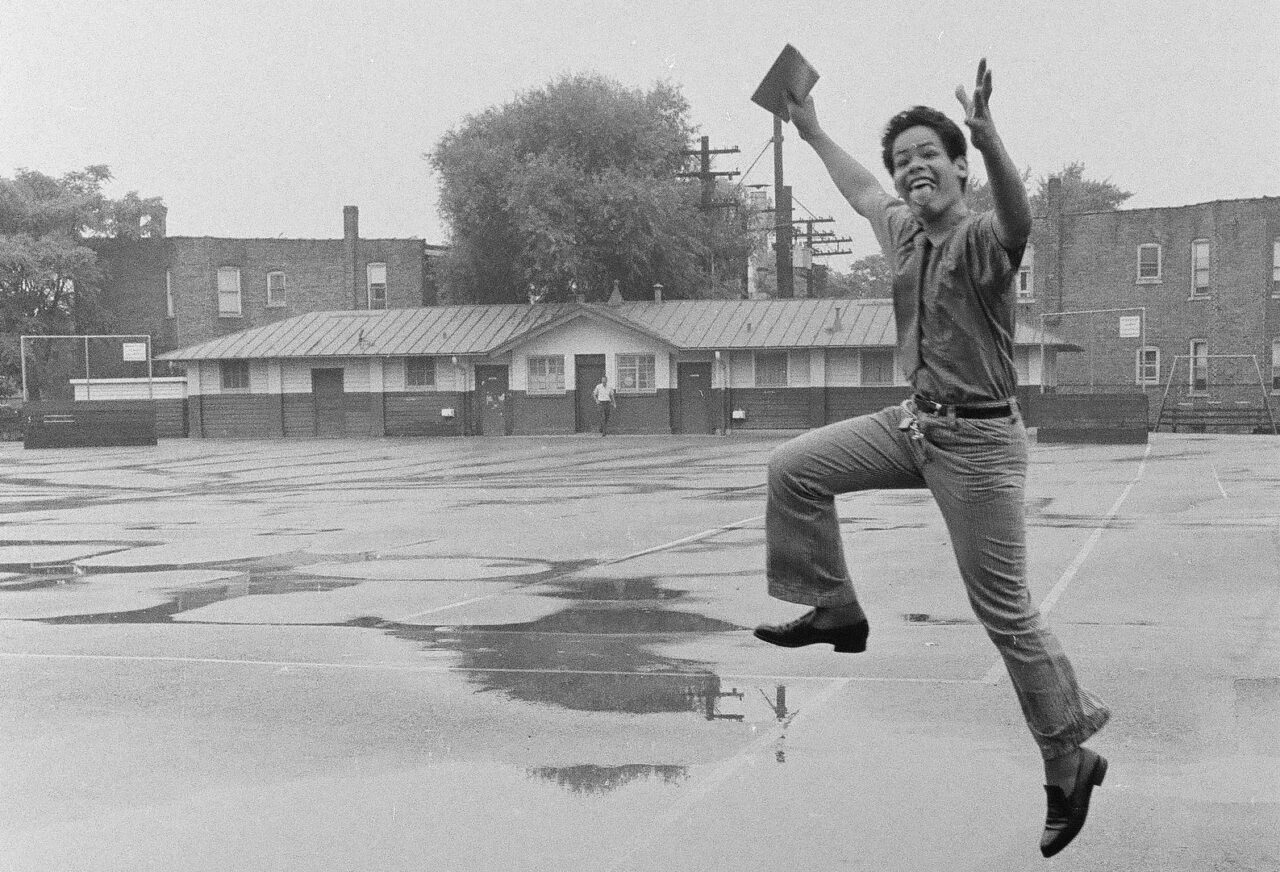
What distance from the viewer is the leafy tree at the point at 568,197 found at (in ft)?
185

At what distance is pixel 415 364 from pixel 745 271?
25657mm

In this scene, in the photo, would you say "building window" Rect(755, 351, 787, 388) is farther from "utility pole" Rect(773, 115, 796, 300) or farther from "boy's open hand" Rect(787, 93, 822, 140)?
"boy's open hand" Rect(787, 93, 822, 140)

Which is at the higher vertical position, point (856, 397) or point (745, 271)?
point (745, 271)

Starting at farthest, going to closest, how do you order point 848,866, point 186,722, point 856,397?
1. point 856,397
2. point 186,722
3. point 848,866

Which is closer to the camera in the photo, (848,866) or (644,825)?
(848,866)

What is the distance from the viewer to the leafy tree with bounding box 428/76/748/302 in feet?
185

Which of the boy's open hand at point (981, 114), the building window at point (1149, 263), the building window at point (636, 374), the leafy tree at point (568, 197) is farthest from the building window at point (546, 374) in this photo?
the boy's open hand at point (981, 114)

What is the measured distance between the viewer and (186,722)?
6.62m

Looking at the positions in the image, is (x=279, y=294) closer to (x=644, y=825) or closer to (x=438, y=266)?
(x=438, y=266)

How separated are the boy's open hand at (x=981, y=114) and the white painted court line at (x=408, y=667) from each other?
150 inches

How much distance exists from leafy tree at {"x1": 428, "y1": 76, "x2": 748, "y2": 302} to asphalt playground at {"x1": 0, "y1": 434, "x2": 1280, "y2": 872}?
136ft

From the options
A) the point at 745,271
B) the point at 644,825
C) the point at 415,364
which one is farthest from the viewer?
the point at 745,271

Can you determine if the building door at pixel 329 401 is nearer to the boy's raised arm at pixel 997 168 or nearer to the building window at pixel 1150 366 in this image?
the building window at pixel 1150 366

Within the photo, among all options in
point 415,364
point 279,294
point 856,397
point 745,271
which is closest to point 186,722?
point 856,397
